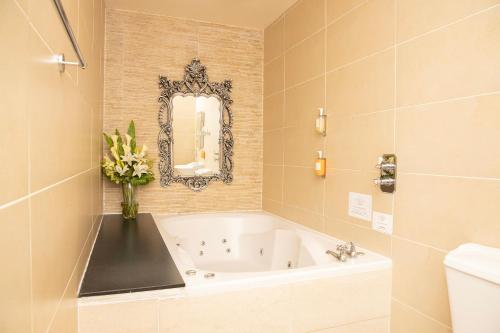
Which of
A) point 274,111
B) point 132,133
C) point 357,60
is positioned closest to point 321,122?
point 357,60

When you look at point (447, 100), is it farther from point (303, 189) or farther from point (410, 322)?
point (303, 189)

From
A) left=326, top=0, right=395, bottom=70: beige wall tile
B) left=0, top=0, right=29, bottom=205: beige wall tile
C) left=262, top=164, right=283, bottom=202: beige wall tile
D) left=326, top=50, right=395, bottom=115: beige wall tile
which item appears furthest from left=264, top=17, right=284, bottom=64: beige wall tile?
left=0, top=0, right=29, bottom=205: beige wall tile

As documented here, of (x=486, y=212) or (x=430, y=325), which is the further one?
(x=430, y=325)

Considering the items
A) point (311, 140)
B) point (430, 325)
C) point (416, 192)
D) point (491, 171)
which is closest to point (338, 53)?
point (311, 140)

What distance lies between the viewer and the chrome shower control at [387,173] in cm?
162

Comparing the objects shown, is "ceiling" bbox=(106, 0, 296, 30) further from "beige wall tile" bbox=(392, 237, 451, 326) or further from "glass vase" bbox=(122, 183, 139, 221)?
"beige wall tile" bbox=(392, 237, 451, 326)

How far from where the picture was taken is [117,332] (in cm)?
114

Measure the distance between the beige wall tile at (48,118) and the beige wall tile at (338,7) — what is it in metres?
1.60

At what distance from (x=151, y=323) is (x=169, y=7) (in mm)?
2334

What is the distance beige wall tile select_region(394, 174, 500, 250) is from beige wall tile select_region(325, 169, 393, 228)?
0.10 m

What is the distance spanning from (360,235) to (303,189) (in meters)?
0.64

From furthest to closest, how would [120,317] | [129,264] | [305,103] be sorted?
[305,103], [129,264], [120,317]

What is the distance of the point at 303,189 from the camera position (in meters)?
2.41

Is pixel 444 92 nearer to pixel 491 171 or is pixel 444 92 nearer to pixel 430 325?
A: pixel 491 171
